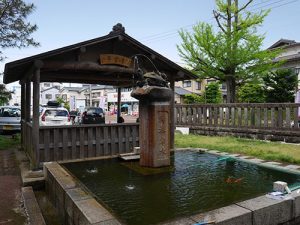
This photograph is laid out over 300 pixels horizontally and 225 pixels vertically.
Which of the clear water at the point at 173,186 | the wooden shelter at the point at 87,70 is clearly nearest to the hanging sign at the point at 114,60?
the wooden shelter at the point at 87,70

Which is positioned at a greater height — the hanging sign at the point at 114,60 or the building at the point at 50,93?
the building at the point at 50,93

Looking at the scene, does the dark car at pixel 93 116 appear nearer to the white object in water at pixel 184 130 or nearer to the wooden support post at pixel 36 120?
the white object in water at pixel 184 130

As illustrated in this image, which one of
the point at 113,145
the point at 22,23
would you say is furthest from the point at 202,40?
the point at 113,145

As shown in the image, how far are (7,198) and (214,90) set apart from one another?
30.1 meters

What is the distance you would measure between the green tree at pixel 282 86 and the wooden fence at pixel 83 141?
767 inches

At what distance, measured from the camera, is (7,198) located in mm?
5887

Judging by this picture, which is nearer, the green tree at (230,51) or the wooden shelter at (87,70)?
the wooden shelter at (87,70)

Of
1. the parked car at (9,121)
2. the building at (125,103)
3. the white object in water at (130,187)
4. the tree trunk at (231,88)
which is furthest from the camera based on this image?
the building at (125,103)

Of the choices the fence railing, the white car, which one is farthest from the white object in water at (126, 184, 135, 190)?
the white car

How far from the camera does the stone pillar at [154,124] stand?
19.4 feet

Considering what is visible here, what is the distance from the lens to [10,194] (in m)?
6.12

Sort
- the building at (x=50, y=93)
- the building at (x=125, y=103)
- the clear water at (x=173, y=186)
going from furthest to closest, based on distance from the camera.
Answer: the building at (x=50, y=93) < the building at (x=125, y=103) < the clear water at (x=173, y=186)

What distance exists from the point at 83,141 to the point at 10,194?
276cm

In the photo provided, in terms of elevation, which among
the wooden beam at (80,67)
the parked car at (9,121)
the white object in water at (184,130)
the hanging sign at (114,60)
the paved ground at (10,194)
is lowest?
the paved ground at (10,194)
